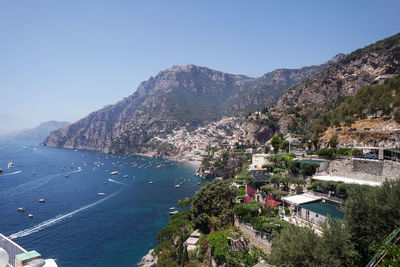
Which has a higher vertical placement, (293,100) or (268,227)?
(293,100)

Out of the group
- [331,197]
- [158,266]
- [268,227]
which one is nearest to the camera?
[268,227]

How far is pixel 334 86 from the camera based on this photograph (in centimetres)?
6900

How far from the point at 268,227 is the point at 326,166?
11.3 metres

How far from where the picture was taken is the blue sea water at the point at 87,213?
25.9m

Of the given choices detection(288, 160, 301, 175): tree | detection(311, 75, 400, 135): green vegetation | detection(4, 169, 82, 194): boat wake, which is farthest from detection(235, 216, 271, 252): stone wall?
detection(4, 169, 82, 194): boat wake

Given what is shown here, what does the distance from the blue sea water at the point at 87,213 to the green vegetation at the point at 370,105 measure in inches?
1191

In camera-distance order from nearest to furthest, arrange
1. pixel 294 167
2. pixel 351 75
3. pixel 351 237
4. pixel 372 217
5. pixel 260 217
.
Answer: pixel 372 217 < pixel 351 237 < pixel 260 217 < pixel 294 167 < pixel 351 75

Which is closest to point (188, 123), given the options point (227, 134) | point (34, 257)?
point (227, 134)

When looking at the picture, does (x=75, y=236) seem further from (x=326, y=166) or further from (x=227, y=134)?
(x=227, y=134)

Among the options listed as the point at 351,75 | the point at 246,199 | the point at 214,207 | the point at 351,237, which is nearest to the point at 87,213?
the point at 214,207

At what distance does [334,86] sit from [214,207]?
Answer: 219 ft

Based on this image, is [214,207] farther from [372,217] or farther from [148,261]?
[372,217]

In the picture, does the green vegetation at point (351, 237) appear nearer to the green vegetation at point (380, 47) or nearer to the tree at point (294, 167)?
the tree at point (294, 167)

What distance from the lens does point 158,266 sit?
746 inches
